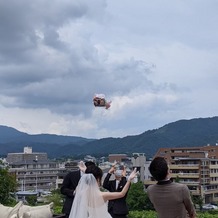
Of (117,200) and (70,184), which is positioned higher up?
(70,184)

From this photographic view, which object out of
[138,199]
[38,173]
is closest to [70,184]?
[138,199]

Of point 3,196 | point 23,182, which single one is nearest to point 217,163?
point 23,182

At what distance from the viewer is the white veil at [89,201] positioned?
447 cm

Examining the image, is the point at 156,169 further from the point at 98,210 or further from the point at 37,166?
the point at 37,166

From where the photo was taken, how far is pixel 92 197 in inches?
178

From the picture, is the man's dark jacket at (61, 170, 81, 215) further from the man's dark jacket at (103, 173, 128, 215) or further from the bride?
the bride

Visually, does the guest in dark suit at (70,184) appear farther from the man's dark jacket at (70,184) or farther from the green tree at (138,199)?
the green tree at (138,199)

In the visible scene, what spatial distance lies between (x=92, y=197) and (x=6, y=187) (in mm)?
8947

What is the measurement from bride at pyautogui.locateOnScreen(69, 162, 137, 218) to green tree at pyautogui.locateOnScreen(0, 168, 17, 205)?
8.10 metres

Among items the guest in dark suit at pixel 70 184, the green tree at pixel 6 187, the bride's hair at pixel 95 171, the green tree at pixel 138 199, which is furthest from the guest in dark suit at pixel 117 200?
the green tree at pixel 138 199

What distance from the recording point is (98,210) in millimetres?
4520

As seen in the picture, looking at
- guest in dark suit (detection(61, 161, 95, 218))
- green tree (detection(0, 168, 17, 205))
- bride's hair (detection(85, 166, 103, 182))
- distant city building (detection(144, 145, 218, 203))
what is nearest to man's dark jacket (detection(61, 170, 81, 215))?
guest in dark suit (detection(61, 161, 95, 218))

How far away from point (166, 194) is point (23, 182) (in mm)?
80048

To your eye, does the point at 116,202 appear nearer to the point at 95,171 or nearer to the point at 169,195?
the point at 95,171
